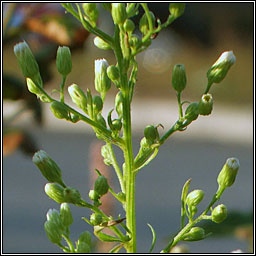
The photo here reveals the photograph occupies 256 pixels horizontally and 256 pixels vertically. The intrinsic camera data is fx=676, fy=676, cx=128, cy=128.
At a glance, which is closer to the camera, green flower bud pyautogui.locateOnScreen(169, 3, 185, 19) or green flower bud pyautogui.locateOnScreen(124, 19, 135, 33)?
green flower bud pyautogui.locateOnScreen(124, 19, 135, 33)

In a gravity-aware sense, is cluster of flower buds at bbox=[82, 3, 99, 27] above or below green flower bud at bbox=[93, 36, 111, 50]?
above

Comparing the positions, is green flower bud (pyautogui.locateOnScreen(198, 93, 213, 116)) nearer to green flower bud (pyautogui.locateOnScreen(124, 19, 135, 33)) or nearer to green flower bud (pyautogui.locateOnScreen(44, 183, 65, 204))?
green flower bud (pyautogui.locateOnScreen(124, 19, 135, 33))

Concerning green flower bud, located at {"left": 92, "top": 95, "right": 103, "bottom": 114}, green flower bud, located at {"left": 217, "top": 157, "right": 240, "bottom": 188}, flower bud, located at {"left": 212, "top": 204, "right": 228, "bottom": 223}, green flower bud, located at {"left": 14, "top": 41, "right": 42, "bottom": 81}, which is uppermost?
green flower bud, located at {"left": 14, "top": 41, "right": 42, "bottom": 81}

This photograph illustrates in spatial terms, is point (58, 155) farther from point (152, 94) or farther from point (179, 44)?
point (179, 44)

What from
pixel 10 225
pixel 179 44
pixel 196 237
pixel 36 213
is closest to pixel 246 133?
pixel 36 213

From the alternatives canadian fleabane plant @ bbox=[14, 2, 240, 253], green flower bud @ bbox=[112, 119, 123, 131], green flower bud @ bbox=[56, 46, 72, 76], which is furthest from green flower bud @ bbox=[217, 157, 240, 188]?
green flower bud @ bbox=[56, 46, 72, 76]

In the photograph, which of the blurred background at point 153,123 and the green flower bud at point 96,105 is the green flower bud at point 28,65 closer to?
the green flower bud at point 96,105

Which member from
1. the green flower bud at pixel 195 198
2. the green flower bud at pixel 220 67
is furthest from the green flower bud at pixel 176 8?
the green flower bud at pixel 195 198
